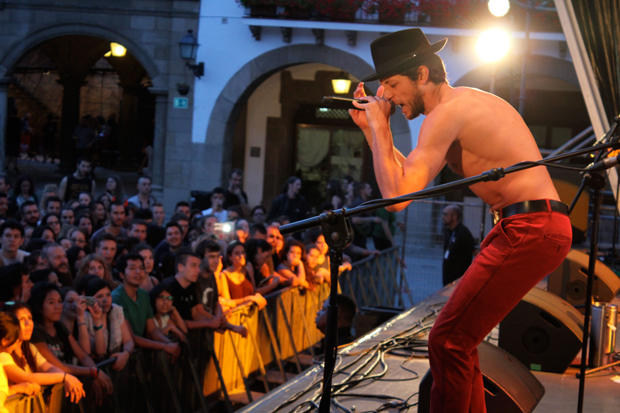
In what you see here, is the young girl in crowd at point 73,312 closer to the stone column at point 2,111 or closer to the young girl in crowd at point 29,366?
the young girl in crowd at point 29,366

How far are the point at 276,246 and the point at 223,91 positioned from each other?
679 centimetres

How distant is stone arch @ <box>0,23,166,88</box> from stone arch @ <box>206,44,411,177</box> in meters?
1.29

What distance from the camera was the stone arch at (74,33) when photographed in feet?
47.0

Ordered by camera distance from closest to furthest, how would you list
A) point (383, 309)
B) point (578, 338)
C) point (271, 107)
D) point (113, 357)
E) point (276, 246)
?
1. point (578, 338)
2. point (113, 357)
3. point (383, 309)
4. point (276, 246)
5. point (271, 107)

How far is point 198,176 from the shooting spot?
14.4m

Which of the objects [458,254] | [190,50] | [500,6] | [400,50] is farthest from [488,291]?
[190,50]

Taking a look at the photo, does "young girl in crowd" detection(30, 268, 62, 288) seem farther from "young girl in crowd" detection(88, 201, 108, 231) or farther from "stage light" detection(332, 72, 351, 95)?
"stage light" detection(332, 72, 351, 95)

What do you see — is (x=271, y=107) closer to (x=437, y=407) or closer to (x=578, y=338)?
(x=578, y=338)

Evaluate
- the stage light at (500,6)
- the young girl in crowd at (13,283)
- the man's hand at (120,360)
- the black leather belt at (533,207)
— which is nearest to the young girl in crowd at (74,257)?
the young girl in crowd at (13,283)

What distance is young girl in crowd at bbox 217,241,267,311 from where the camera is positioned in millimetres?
6547

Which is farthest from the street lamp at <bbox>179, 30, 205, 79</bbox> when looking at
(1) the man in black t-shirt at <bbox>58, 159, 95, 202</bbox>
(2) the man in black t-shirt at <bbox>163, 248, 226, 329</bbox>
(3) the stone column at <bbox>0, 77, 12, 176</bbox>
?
(2) the man in black t-shirt at <bbox>163, 248, 226, 329</bbox>

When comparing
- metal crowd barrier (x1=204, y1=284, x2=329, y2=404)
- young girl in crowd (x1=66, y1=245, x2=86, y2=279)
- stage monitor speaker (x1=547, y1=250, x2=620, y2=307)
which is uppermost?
→ stage monitor speaker (x1=547, y1=250, x2=620, y2=307)

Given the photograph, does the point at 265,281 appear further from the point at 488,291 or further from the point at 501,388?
the point at 488,291

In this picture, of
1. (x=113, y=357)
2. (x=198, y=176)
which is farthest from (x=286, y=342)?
(x=198, y=176)
